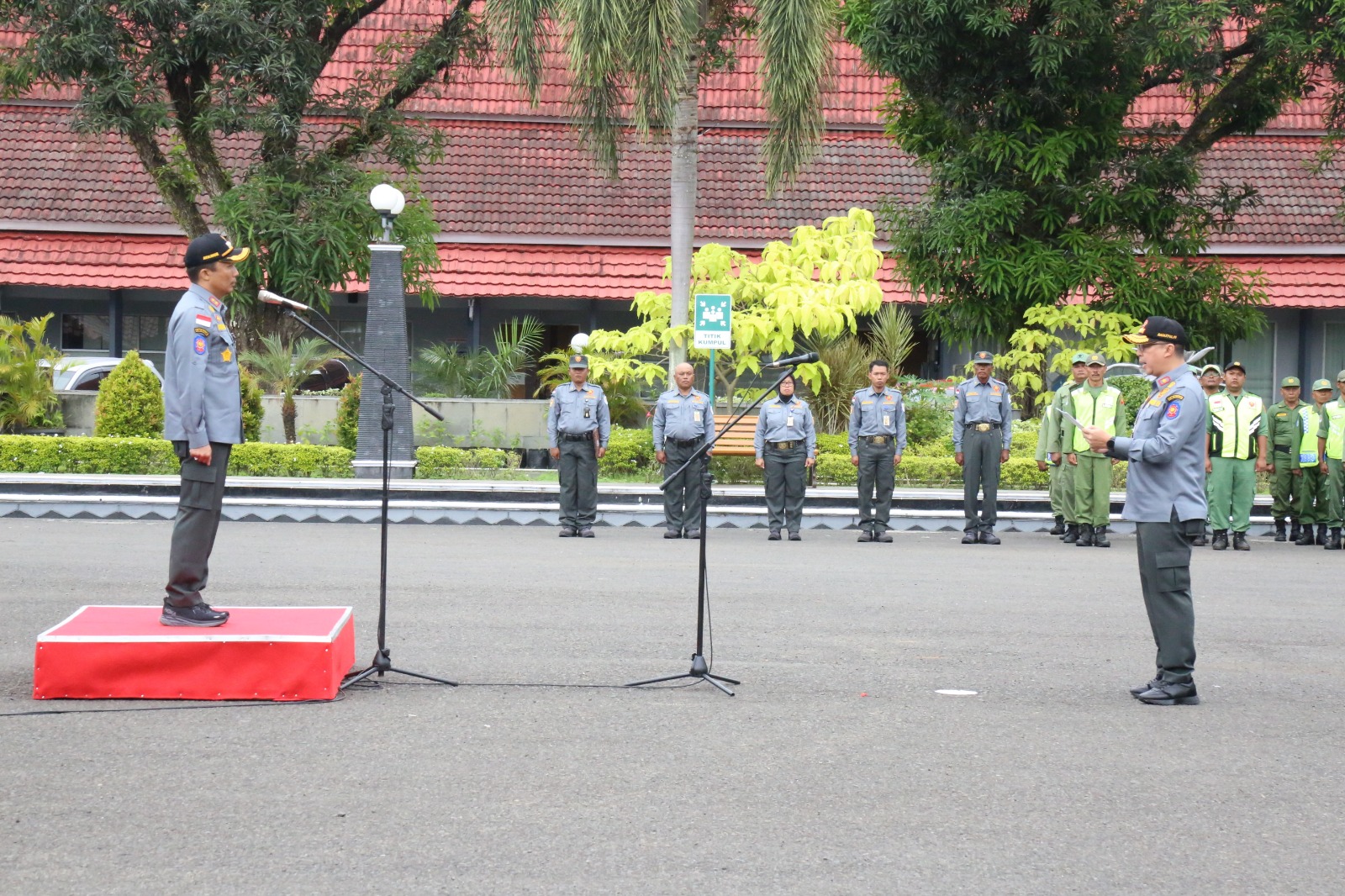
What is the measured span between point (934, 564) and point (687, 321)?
25.2 ft

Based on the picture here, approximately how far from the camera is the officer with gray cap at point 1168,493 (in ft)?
22.7

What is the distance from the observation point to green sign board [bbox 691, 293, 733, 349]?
56.4ft

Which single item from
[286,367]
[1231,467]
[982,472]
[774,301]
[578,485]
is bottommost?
[578,485]

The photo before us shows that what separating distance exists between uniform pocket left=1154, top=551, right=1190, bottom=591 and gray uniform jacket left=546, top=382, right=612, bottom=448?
29.5 feet

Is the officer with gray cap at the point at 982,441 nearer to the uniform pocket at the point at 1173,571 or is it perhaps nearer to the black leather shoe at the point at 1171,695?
the uniform pocket at the point at 1173,571

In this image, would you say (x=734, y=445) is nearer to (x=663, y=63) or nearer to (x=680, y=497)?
(x=680, y=497)

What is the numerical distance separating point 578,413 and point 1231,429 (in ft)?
22.8

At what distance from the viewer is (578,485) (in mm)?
15195

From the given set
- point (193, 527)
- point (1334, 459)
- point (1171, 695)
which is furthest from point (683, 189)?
point (1171, 695)

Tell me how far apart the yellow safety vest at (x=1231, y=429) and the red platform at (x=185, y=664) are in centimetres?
1161

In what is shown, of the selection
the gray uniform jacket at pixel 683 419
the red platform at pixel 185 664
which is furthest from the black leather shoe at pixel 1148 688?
the gray uniform jacket at pixel 683 419

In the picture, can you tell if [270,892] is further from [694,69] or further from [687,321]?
[694,69]

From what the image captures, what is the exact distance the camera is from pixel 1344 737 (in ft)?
20.5

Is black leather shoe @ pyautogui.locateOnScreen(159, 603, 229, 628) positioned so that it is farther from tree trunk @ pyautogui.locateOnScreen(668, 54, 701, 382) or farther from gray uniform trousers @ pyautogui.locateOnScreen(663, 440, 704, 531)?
tree trunk @ pyautogui.locateOnScreen(668, 54, 701, 382)
